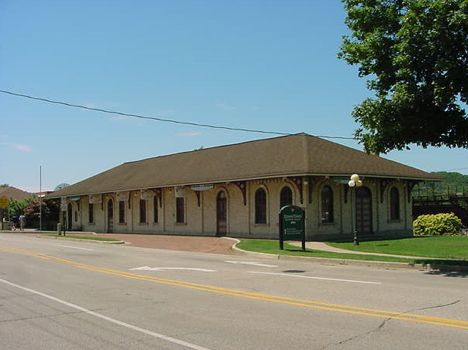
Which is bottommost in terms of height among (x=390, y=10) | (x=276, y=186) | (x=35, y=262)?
(x=35, y=262)

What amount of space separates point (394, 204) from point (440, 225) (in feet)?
12.3

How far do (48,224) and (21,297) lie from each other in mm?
53707

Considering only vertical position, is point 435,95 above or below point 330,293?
above

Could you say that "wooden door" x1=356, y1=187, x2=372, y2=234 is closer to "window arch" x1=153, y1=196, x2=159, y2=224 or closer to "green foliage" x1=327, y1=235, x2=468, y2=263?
"green foliage" x1=327, y1=235, x2=468, y2=263

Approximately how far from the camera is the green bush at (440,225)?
1351 inches

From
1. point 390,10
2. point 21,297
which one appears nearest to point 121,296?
point 21,297

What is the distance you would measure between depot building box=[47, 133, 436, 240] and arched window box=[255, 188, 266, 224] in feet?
0.18

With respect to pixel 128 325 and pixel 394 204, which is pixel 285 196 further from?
pixel 128 325

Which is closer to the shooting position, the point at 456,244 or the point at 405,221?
the point at 456,244

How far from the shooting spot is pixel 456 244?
24094 mm

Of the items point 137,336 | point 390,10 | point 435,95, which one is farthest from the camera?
point 390,10

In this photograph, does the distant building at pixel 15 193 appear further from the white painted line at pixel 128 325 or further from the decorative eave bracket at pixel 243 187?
the white painted line at pixel 128 325

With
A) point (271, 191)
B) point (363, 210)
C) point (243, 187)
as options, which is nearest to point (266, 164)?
point (271, 191)

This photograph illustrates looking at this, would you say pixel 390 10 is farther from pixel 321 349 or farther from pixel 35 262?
pixel 35 262
